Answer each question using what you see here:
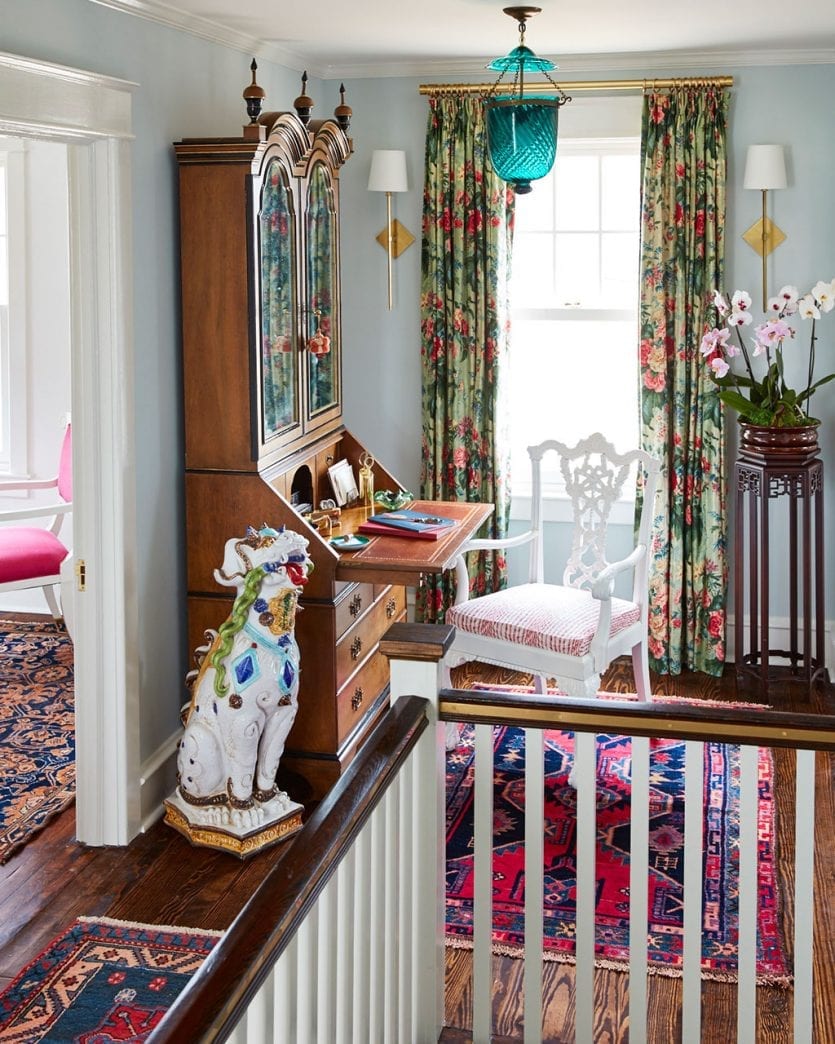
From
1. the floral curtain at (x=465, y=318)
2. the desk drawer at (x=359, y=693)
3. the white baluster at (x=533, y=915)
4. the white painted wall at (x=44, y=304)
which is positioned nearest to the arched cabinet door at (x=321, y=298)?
the floral curtain at (x=465, y=318)

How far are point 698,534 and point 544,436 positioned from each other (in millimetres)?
840

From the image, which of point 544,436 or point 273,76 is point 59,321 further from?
point 544,436

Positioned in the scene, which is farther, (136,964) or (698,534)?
(698,534)

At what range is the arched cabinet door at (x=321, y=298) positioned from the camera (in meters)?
4.54

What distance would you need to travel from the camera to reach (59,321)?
6043mm

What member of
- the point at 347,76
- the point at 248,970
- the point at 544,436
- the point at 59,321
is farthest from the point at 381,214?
the point at 248,970

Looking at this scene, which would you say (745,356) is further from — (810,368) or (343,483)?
(343,483)

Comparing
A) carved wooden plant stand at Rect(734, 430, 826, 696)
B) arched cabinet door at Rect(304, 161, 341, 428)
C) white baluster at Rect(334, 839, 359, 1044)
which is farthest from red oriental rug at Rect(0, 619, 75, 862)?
carved wooden plant stand at Rect(734, 430, 826, 696)

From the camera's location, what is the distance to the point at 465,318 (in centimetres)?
552

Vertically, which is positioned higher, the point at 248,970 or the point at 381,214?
the point at 381,214

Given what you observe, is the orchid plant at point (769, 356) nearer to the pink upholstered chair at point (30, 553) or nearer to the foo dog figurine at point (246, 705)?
the foo dog figurine at point (246, 705)

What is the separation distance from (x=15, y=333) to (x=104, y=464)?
8.52 feet

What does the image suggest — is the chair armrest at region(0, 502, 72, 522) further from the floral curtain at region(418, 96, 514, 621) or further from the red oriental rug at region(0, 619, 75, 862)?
the floral curtain at region(418, 96, 514, 621)

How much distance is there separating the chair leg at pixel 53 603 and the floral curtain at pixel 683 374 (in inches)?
107
